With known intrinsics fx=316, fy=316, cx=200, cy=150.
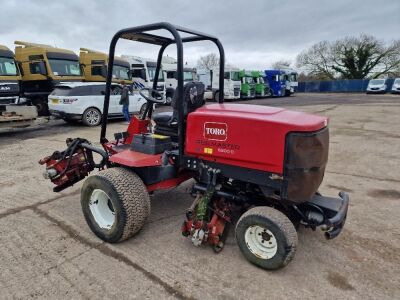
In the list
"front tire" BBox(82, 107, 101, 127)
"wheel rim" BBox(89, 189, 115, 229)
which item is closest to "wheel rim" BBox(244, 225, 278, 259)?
"wheel rim" BBox(89, 189, 115, 229)

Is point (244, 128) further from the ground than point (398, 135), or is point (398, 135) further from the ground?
point (244, 128)

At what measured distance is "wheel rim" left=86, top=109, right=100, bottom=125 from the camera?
11336 mm

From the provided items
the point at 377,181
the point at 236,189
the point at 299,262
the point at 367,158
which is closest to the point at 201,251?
the point at 236,189

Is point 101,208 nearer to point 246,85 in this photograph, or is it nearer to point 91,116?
point 91,116

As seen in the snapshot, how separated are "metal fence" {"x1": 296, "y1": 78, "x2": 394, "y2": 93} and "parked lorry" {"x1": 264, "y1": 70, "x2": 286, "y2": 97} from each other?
17.2 meters

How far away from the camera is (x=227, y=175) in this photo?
2900 millimetres

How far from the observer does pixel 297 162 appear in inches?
100.0

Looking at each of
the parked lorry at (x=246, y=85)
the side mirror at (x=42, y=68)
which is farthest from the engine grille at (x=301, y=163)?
the parked lorry at (x=246, y=85)

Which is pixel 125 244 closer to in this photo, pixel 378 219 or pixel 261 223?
pixel 261 223

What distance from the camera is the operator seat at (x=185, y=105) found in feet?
10.1

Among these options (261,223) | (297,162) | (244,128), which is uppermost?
(244,128)

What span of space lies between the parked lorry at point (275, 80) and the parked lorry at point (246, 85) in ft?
11.1

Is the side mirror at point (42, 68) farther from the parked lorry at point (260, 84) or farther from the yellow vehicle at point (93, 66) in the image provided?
the parked lorry at point (260, 84)

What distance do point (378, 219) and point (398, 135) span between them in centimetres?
638
